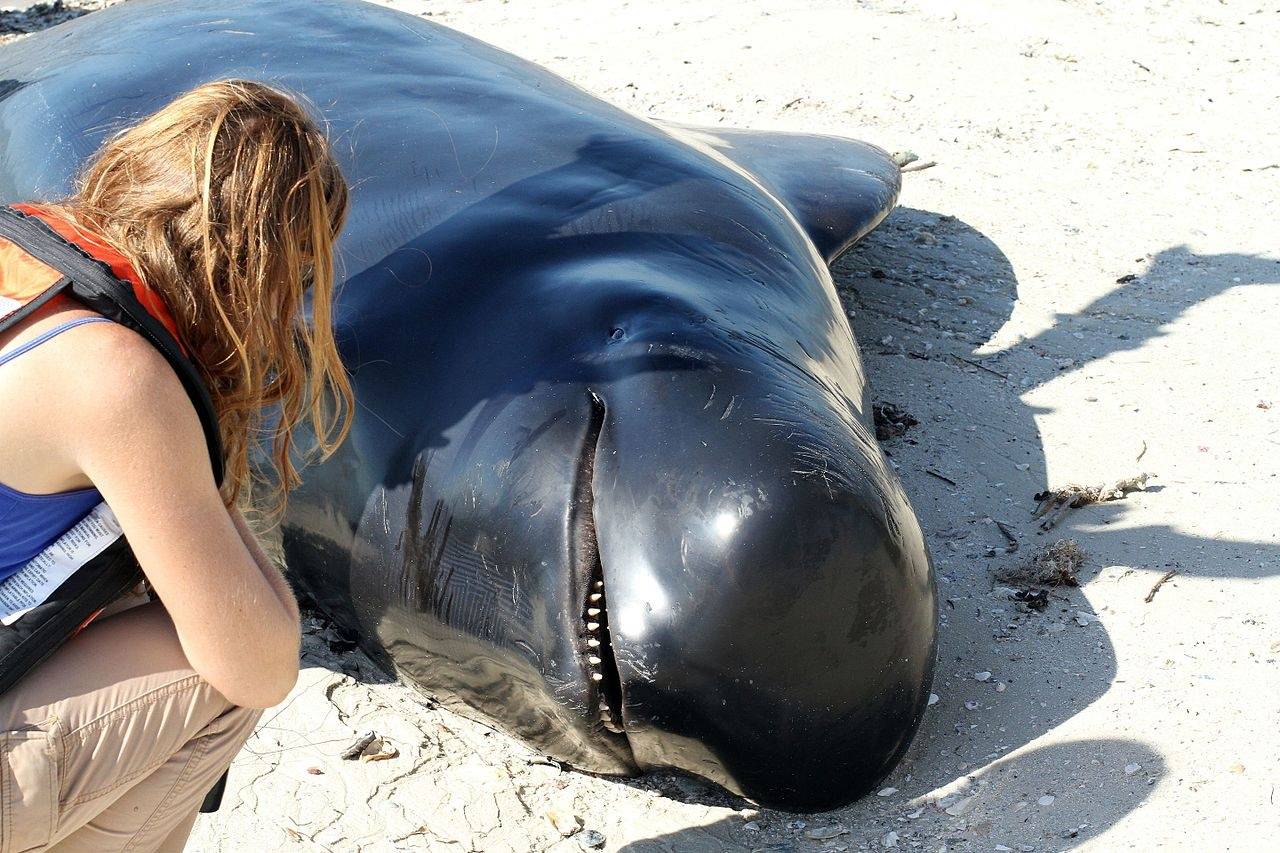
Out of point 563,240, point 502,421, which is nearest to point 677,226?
point 563,240

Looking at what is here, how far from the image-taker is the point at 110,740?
1.92 metres

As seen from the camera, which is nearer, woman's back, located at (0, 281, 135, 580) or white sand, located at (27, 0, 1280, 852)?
woman's back, located at (0, 281, 135, 580)

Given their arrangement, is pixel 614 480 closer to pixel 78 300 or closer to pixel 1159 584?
pixel 78 300

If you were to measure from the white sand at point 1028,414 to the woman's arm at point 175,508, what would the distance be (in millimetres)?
884

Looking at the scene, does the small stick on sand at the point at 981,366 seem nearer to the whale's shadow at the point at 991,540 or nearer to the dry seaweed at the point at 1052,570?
the whale's shadow at the point at 991,540

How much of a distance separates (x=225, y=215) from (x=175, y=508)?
38 centimetres

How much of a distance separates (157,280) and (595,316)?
91 centimetres

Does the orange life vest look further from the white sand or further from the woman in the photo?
the white sand

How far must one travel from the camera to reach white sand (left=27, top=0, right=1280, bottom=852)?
2.58 m

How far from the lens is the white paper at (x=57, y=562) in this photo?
1795 mm

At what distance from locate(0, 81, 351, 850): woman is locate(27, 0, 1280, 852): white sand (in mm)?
751

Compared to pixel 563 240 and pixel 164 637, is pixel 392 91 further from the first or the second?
pixel 164 637

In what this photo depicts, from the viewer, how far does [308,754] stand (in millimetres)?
2822

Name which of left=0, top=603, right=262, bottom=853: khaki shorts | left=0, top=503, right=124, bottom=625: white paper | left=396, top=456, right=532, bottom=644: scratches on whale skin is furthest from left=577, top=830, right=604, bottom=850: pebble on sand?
left=0, top=503, right=124, bottom=625: white paper
